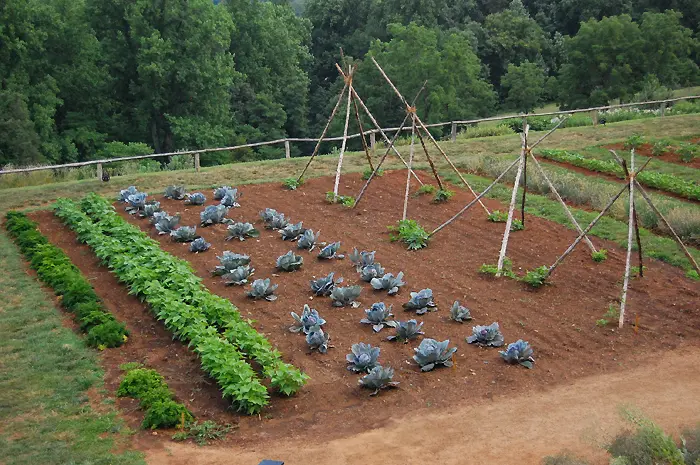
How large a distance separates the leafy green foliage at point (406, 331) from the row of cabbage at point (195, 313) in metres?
1.72

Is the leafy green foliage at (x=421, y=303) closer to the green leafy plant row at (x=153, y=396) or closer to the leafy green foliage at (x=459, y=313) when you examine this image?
the leafy green foliage at (x=459, y=313)

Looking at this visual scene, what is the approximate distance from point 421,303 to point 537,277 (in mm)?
2141

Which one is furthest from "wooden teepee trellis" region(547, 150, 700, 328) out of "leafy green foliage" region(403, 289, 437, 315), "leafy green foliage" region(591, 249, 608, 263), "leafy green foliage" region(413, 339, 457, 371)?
"leafy green foliage" region(413, 339, 457, 371)

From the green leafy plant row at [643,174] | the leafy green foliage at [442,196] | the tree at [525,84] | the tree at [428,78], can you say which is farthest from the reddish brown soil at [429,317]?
the tree at [525,84]

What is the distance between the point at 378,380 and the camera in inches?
411

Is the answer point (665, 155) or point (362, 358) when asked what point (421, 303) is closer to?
point (362, 358)

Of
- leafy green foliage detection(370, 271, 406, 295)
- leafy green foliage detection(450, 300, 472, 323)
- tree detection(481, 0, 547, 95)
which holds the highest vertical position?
tree detection(481, 0, 547, 95)

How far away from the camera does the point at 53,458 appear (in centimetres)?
912

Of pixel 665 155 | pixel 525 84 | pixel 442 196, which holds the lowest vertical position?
pixel 442 196

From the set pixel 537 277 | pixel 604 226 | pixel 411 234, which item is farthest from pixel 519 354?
pixel 604 226

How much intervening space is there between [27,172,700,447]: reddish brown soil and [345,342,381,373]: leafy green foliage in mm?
141

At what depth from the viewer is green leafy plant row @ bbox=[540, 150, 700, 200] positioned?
19688 mm

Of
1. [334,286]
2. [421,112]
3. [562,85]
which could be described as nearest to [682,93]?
[562,85]

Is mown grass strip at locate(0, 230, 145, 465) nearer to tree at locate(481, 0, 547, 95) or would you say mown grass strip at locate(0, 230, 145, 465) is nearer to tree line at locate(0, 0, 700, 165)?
tree line at locate(0, 0, 700, 165)
